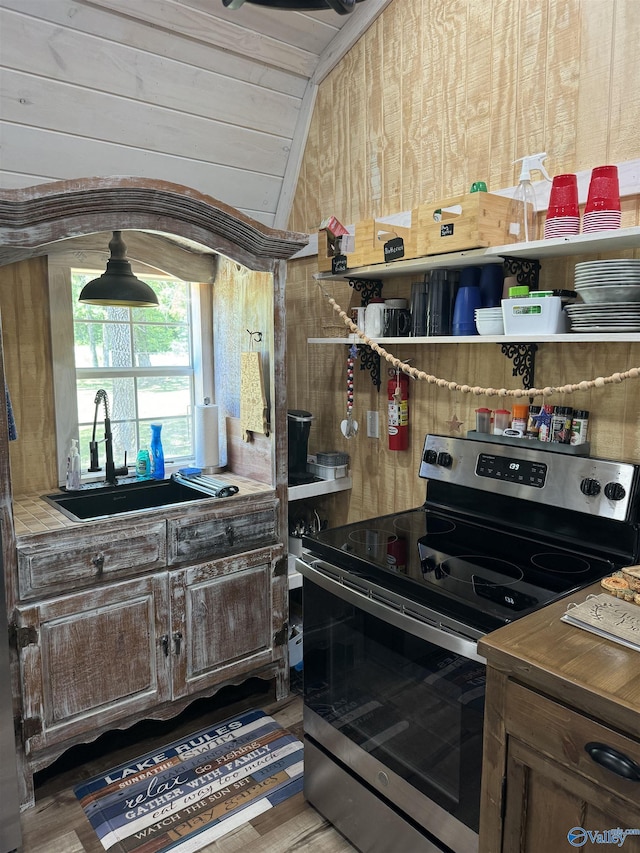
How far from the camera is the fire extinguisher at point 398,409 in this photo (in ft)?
7.86

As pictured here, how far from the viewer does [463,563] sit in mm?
1687

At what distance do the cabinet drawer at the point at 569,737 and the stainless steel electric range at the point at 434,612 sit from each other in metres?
0.15

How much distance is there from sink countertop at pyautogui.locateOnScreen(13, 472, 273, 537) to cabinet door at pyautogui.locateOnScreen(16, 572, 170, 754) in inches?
9.2

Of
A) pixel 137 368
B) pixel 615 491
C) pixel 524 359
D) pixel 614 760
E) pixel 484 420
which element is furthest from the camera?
pixel 137 368

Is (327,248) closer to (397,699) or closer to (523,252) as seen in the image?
(523,252)

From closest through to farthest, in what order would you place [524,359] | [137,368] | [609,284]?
[609,284] < [524,359] < [137,368]

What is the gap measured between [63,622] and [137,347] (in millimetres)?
1244

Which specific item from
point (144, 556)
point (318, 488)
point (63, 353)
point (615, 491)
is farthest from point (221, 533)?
point (615, 491)

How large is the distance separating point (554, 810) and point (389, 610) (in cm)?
54

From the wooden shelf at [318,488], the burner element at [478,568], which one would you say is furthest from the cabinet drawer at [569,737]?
the wooden shelf at [318,488]

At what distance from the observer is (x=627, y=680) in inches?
42.6

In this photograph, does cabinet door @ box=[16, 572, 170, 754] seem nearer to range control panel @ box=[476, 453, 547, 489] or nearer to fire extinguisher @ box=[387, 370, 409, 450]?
fire extinguisher @ box=[387, 370, 409, 450]

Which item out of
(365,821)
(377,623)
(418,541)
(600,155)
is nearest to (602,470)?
(418,541)

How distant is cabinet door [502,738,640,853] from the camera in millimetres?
1068
